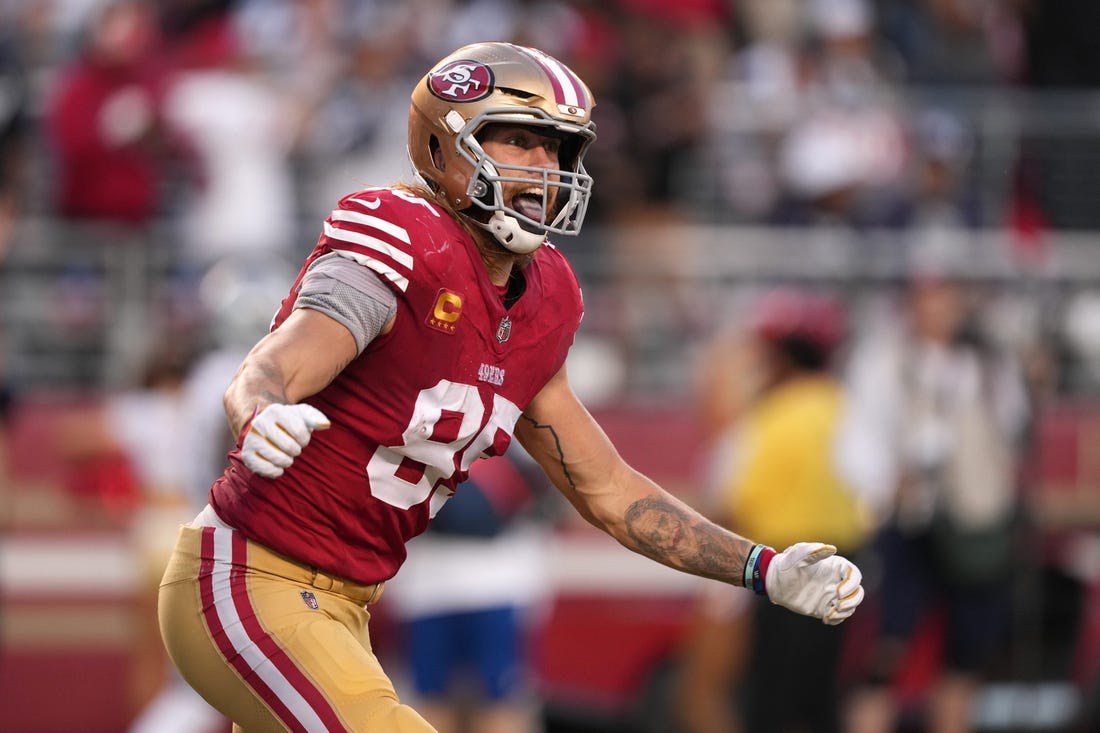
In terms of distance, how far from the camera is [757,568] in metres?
4.10

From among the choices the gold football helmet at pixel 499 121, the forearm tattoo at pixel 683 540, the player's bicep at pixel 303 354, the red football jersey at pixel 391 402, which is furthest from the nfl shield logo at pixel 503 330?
the forearm tattoo at pixel 683 540

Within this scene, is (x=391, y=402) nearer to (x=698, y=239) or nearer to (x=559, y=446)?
(x=559, y=446)

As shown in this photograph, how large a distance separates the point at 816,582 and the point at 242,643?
4.17ft

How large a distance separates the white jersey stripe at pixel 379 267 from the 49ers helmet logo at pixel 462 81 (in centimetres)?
51

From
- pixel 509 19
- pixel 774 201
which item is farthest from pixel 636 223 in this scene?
pixel 509 19

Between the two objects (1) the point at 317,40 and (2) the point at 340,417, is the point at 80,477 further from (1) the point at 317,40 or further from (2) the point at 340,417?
(2) the point at 340,417

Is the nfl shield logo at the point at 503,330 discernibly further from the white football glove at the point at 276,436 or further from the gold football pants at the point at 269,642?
the white football glove at the point at 276,436

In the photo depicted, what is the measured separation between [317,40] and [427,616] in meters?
3.69

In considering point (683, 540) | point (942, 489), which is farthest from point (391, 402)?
point (942, 489)

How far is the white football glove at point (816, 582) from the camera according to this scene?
4.00 metres

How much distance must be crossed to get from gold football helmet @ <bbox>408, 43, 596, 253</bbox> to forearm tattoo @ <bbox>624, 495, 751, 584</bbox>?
0.72 m

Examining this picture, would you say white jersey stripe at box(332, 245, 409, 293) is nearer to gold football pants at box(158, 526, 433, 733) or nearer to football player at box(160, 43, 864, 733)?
→ football player at box(160, 43, 864, 733)

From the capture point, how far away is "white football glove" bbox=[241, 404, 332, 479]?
124 inches

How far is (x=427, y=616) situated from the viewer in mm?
7684
